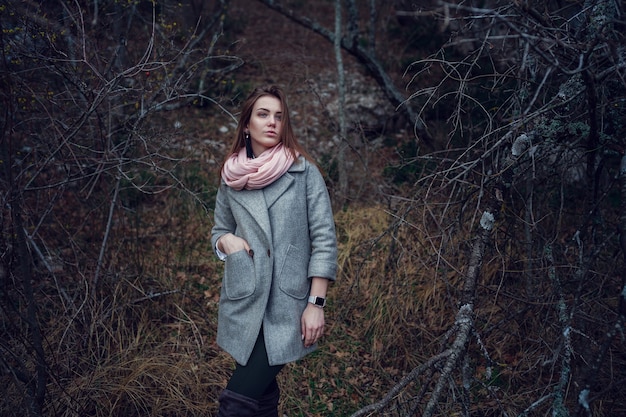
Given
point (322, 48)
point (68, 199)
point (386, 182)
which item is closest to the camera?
point (68, 199)

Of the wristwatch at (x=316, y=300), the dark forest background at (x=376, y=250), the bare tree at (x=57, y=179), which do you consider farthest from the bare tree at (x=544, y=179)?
the bare tree at (x=57, y=179)

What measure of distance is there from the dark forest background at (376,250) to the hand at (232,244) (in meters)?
0.88

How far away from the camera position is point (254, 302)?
2.28 meters

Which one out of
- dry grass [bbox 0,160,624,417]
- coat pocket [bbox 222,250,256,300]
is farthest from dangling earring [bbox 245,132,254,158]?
dry grass [bbox 0,160,624,417]

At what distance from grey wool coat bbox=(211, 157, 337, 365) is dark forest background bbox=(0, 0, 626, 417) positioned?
0.55m

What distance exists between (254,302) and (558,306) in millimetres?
1623

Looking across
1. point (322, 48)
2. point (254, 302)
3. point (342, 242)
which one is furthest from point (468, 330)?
point (322, 48)

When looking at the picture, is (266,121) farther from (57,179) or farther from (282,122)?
(57,179)

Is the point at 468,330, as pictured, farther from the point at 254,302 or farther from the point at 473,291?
the point at 254,302

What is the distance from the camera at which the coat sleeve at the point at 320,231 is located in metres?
2.27

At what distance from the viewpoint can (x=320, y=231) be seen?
230cm

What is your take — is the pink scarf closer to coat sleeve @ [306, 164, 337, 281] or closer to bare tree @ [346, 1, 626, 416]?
coat sleeve @ [306, 164, 337, 281]

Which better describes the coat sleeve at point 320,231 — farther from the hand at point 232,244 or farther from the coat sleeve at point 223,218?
the coat sleeve at point 223,218

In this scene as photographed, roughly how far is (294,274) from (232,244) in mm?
312
